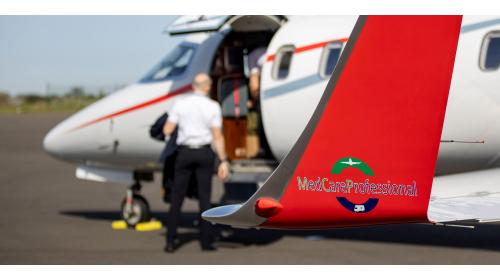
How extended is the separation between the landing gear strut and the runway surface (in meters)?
0.33

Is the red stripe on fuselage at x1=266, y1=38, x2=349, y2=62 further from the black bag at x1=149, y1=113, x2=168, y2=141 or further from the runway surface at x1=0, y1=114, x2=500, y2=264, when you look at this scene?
the runway surface at x1=0, y1=114, x2=500, y2=264

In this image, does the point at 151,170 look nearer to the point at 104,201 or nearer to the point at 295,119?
the point at 295,119

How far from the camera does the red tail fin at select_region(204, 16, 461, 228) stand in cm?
450

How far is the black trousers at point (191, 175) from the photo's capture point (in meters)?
9.54

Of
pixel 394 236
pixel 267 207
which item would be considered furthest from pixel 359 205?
pixel 394 236

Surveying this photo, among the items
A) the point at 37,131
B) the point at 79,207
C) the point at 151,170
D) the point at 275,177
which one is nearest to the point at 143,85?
the point at 151,170

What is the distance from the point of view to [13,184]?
1812 centimetres

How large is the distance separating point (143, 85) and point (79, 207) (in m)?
3.61

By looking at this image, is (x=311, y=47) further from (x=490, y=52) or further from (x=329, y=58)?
(x=490, y=52)

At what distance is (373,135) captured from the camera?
4.61 meters

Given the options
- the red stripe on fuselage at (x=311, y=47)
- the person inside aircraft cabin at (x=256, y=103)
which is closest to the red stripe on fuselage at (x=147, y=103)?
the person inside aircraft cabin at (x=256, y=103)

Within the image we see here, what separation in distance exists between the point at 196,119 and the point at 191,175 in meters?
0.71

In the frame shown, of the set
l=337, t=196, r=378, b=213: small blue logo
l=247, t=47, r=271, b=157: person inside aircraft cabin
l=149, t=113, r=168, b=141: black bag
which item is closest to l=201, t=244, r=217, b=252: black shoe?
l=149, t=113, r=168, b=141: black bag

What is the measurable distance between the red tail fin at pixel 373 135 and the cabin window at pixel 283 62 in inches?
212
